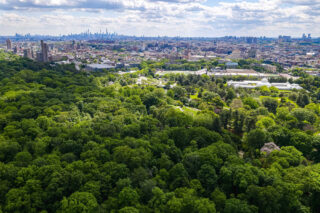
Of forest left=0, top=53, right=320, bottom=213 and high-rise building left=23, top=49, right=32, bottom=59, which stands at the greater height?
high-rise building left=23, top=49, right=32, bottom=59

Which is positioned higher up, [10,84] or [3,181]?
[10,84]

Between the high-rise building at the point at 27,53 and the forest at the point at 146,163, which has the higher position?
the high-rise building at the point at 27,53

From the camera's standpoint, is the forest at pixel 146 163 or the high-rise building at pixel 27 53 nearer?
the forest at pixel 146 163

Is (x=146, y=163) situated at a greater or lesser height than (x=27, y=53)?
lesser

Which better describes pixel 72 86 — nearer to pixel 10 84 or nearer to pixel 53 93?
pixel 53 93

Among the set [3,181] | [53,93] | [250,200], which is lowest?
[250,200]

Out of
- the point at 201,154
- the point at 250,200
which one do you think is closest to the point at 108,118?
the point at 201,154

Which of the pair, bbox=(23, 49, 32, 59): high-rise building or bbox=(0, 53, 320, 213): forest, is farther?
bbox=(23, 49, 32, 59): high-rise building

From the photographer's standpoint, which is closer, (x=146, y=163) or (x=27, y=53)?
(x=146, y=163)
